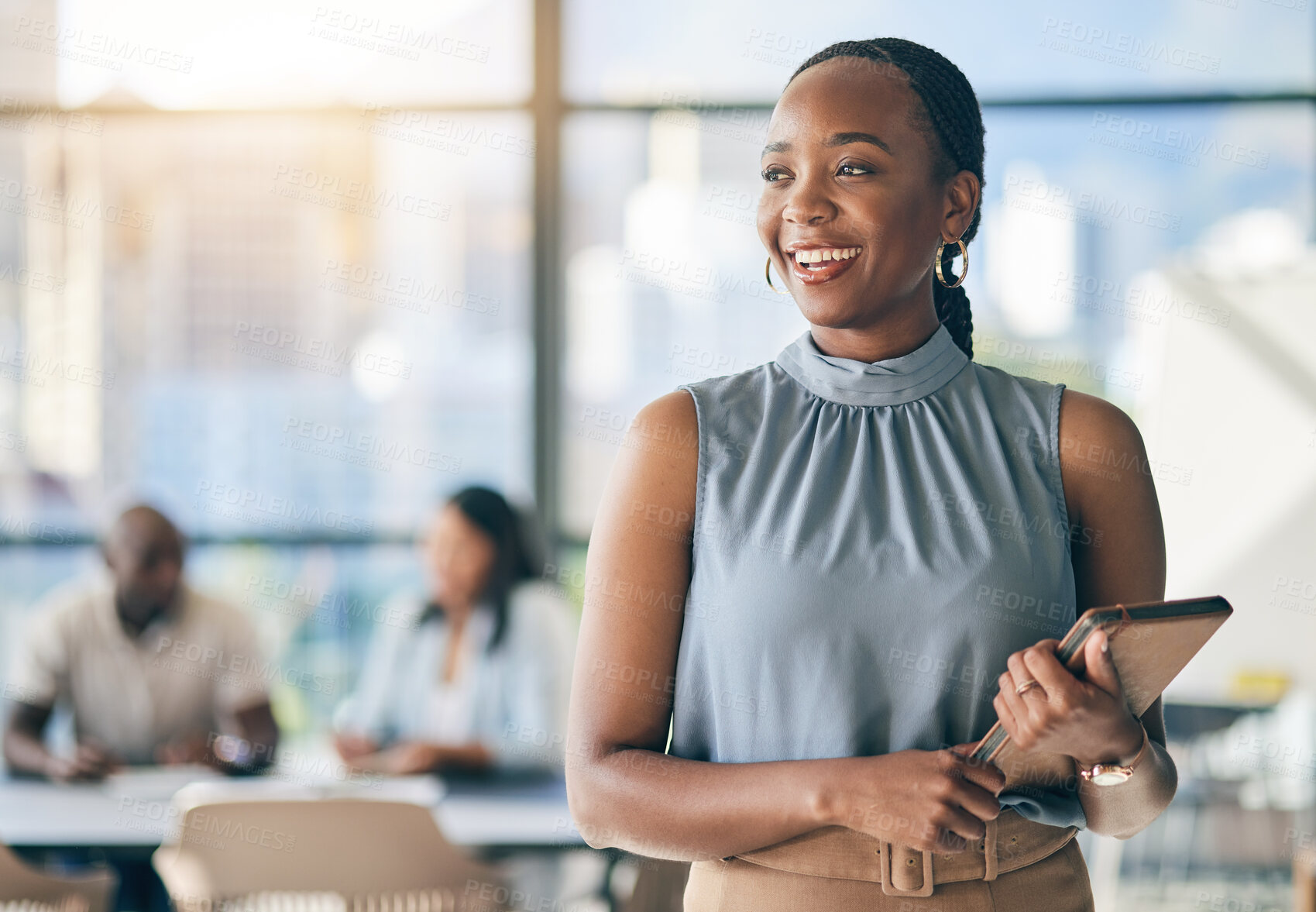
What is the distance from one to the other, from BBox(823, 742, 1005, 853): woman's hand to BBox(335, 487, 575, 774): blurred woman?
2372 millimetres

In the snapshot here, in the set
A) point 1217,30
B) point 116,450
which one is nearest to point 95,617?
point 116,450

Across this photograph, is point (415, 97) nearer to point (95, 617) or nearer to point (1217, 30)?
point (95, 617)

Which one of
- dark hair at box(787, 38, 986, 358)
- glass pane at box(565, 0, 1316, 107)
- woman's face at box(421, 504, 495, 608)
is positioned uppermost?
glass pane at box(565, 0, 1316, 107)

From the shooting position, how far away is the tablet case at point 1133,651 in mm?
843

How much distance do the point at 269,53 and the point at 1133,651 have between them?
4.28 m

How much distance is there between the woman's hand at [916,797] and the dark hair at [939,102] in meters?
0.48

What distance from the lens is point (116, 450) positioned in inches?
173

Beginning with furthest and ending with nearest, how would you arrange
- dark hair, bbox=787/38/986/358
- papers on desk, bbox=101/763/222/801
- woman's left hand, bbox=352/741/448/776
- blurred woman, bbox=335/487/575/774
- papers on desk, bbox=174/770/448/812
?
blurred woman, bbox=335/487/575/774 → woman's left hand, bbox=352/741/448/776 → papers on desk, bbox=101/763/222/801 → papers on desk, bbox=174/770/448/812 → dark hair, bbox=787/38/986/358

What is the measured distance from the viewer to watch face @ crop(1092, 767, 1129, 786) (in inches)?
37.8

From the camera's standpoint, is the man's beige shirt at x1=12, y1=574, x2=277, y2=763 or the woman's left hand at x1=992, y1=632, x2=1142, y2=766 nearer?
the woman's left hand at x1=992, y1=632, x2=1142, y2=766

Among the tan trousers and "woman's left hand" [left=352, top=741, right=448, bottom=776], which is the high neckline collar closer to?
the tan trousers

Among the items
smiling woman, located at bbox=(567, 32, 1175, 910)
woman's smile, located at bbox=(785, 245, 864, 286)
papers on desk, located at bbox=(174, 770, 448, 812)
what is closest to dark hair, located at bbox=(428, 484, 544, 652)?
papers on desk, located at bbox=(174, 770, 448, 812)

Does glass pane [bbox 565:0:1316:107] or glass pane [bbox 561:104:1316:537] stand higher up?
glass pane [bbox 565:0:1316:107]

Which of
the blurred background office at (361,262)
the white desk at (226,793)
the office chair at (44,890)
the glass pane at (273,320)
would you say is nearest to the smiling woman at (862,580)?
the white desk at (226,793)
